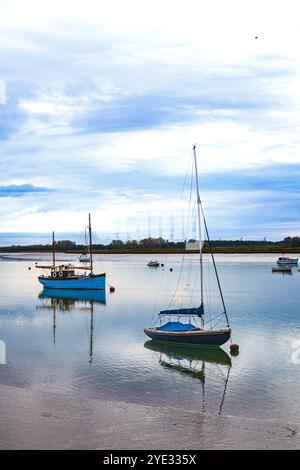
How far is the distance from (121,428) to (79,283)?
169ft

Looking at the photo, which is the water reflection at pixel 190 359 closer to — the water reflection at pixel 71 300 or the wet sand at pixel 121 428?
the wet sand at pixel 121 428

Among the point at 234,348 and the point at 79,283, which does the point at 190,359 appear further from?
the point at 79,283

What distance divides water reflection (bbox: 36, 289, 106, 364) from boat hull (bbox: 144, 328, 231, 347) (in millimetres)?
7241

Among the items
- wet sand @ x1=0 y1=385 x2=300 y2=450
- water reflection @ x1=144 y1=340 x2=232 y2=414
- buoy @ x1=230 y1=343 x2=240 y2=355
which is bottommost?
water reflection @ x1=144 y1=340 x2=232 y2=414

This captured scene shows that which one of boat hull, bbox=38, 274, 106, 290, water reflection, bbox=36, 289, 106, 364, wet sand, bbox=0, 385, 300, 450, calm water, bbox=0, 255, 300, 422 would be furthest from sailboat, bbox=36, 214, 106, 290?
wet sand, bbox=0, 385, 300, 450

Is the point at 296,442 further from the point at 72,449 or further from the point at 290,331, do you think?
the point at 290,331

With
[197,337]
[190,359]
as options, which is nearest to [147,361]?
[190,359]

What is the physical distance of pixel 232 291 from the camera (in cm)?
6247

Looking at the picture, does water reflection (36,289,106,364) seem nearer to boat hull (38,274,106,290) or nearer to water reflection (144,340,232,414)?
boat hull (38,274,106,290)

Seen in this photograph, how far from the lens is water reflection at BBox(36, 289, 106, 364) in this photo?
47.4 metres

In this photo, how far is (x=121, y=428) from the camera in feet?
48.6

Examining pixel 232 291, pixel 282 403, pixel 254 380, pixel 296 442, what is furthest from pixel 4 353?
pixel 232 291
